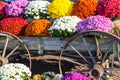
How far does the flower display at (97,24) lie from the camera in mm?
5402

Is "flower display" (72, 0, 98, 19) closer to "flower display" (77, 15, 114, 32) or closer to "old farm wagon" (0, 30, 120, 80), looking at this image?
"flower display" (77, 15, 114, 32)

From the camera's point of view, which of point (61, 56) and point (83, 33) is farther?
point (61, 56)

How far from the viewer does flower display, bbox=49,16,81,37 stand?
18.5 ft

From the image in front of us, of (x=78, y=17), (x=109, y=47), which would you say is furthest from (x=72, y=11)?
(x=109, y=47)

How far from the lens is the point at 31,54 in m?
6.16

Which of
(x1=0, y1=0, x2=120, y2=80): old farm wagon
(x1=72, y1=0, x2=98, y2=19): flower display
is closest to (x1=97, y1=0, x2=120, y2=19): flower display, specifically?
(x1=0, y1=0, x2=120, y2=80): old farm wagon

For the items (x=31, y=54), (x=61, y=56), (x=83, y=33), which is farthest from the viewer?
(x=31, y=54)

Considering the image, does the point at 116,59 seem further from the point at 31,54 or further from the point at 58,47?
the point at 31,54

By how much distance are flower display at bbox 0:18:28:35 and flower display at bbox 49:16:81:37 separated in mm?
603

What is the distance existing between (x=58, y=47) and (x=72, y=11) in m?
0.78

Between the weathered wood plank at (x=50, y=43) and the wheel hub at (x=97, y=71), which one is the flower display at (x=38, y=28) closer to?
the weathered wood plank at (x=50, y=43)

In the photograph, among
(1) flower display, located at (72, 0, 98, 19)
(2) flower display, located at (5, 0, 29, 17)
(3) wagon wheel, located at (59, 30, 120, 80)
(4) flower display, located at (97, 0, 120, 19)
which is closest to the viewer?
(3) wagon wheel, located at (59, 30, 120, 80)

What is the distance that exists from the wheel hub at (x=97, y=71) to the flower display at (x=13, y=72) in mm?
971

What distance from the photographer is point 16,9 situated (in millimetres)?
6539
